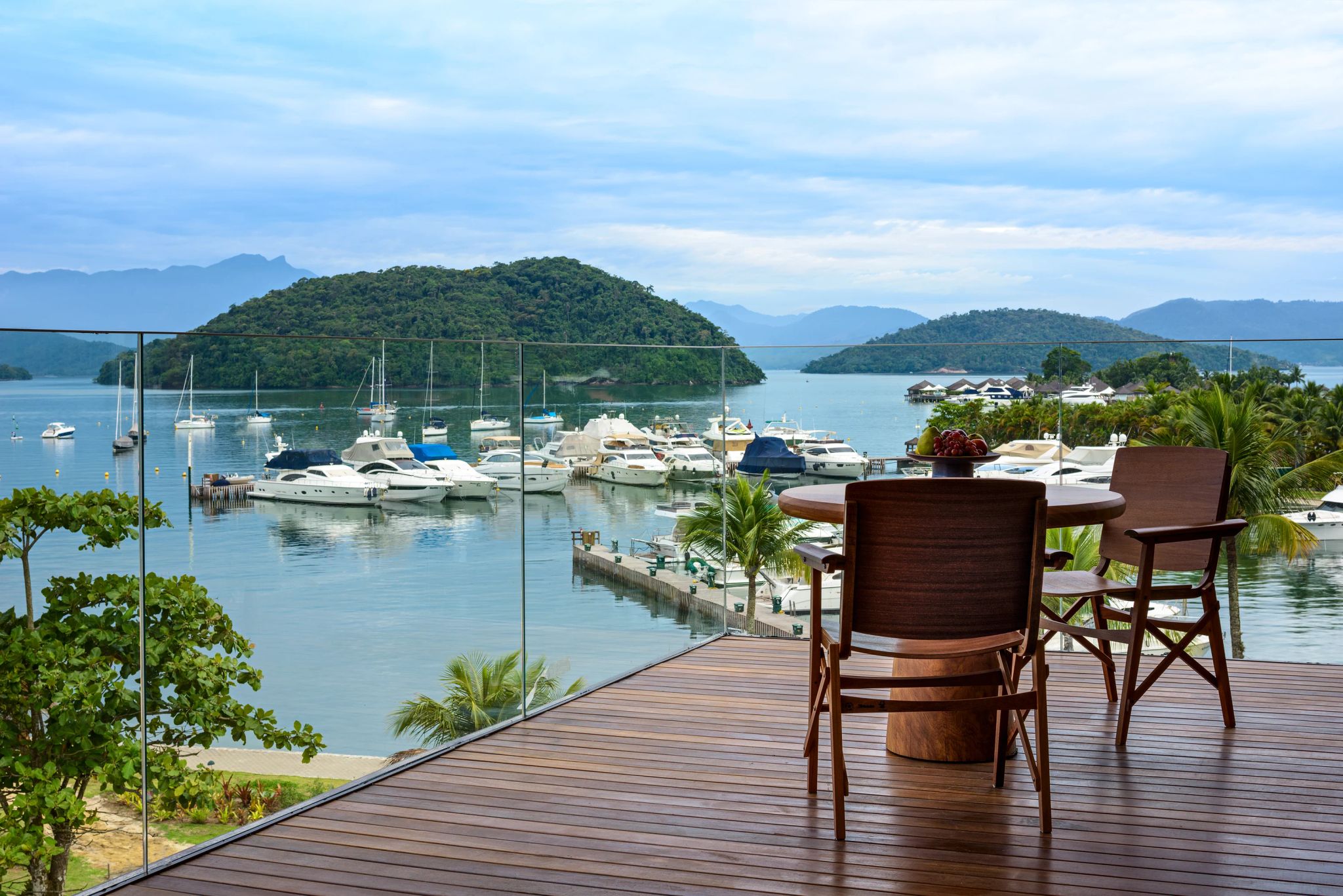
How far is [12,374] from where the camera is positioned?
7.14ft

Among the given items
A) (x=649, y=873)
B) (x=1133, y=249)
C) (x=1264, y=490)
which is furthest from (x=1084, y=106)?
(x=649, y=873)

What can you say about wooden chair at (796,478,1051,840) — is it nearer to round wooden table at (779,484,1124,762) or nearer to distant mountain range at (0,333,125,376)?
round wooden table at (779,484,1124,762)

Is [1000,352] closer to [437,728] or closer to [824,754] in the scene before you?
[824,754]

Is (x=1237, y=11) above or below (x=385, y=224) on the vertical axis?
above

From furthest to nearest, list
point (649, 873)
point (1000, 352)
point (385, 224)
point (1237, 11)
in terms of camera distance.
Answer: point (385, 224) < point (1237, 11) < point (1000, 352) < point (649, 873)

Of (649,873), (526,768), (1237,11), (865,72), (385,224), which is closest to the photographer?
(649,873)

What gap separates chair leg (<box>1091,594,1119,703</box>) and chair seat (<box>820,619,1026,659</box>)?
2.75 feet

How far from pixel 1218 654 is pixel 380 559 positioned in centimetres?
264

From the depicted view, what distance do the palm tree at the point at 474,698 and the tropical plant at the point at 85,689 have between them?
66 centimetres

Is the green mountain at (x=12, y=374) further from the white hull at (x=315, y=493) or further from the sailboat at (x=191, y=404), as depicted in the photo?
the white hull at (x=315, y=493)

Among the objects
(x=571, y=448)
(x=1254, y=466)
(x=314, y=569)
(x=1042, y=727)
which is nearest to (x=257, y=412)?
(x=314, y=569)

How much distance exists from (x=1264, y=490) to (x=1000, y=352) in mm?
1473

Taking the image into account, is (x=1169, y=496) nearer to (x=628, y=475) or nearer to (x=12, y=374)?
(x=628, y=475)

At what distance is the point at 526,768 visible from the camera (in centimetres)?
312
